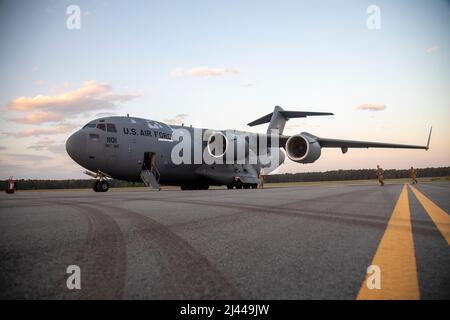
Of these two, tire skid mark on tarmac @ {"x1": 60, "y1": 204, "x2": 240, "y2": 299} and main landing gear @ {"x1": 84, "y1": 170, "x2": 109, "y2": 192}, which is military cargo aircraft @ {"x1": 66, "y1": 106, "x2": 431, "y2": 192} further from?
tire skid mark on tarmac @ {"x1": 60, "y1": 204, "x2": 240, "y2": 299}

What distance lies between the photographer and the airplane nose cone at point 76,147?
1320 cm

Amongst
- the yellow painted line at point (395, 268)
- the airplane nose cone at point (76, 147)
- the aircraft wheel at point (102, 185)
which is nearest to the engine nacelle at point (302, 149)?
the aircraft wheel at point (102, 185)

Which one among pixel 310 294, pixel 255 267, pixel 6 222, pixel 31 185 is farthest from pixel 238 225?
pixel 31 185

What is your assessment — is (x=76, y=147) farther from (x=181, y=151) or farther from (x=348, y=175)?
(x=348, y=175)

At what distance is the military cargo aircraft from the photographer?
1377 cm

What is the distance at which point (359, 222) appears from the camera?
3936mm

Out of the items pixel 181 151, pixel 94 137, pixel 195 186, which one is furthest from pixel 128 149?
pixel 195 186

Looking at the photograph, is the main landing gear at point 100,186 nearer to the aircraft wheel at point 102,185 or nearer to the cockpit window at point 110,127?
the aircraft wheel at point 102,185

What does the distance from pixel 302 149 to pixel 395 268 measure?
15.9 meters

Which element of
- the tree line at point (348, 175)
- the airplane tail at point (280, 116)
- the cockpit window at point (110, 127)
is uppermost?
the airplane tail at point (280, 116)

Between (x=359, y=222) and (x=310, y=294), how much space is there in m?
2.72

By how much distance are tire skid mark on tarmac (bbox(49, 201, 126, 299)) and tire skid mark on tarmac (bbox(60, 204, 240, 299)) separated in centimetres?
21

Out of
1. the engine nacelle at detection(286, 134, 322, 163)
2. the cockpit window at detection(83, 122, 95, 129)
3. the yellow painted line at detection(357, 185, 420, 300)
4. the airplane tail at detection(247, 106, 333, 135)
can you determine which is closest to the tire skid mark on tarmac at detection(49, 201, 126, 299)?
the yellow painted line at detection(357, 185, 420, 300)
